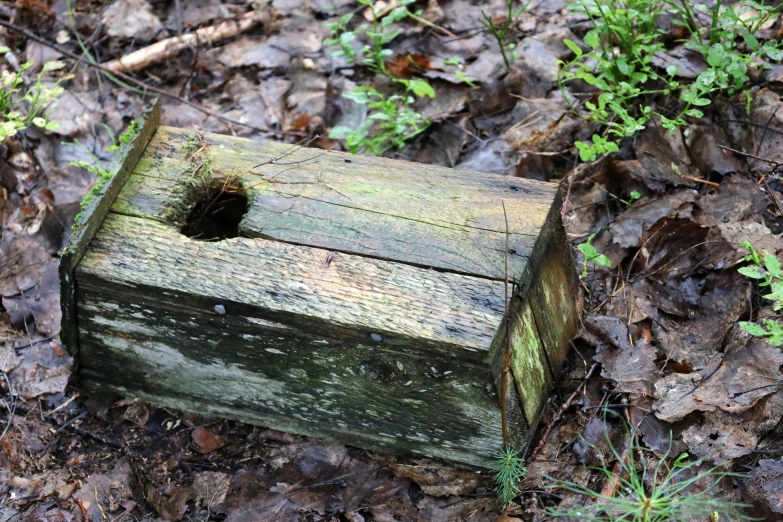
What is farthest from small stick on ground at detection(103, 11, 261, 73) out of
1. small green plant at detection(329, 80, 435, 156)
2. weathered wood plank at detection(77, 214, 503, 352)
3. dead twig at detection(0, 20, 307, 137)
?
weathered wood plank at detection(77, 214, 503, 352)

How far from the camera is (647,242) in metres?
3.07

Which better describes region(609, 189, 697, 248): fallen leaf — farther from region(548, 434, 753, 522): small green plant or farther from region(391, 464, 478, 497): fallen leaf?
region(391, 464, 478, 497): fallen leaf

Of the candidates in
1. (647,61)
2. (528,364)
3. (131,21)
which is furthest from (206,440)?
(131,21)

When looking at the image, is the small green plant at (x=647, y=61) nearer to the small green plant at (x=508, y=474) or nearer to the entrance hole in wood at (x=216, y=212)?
the small green plant at (x=508, y=474)

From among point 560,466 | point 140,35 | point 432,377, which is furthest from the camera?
point 140,35

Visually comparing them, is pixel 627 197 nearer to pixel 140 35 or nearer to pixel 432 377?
pixel 432 377

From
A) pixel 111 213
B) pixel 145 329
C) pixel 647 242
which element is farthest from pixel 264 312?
pixel 647 242

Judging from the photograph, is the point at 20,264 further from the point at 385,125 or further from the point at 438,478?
the point at 438,478

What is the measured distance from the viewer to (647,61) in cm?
329

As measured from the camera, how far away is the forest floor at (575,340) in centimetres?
252

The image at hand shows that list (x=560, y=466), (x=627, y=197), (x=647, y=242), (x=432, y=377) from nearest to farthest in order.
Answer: (x=432, y=377), (x=560, y=466), (x=647, y=242), (x=627, y=197)

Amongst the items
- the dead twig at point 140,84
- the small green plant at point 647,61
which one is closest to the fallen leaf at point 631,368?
the small green plant at point 647,61

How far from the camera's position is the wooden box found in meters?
2.25

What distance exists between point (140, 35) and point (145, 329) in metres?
2.90
